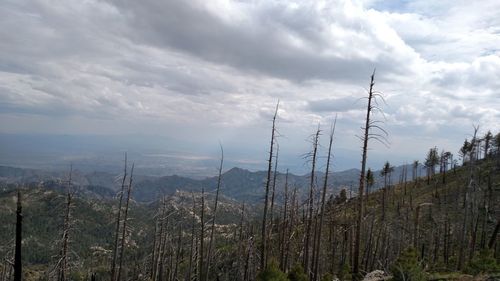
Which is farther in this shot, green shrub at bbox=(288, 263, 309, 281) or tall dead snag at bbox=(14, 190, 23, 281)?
green shrub at bbox=(288, 263, 309, 281)

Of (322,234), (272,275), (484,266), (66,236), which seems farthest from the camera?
(322,234)

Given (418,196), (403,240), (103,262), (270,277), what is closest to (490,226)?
(403,240)

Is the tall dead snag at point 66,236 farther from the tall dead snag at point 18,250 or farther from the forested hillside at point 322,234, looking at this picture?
the tall dead snag at point 18,250

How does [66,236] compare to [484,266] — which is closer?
[484,266]

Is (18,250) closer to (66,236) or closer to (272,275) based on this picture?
(272,275)

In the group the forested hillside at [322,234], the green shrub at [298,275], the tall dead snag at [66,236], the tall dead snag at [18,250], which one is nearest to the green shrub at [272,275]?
the forested hillside at [322,234]

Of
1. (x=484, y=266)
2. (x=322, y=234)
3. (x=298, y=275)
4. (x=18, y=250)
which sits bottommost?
(x=322, y=234)

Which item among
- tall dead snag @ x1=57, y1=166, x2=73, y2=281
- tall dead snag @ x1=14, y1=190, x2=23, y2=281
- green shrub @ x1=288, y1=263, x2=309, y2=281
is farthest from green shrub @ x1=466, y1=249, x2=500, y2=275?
tall dead snag @ x1=57, y1=166, x2=73, y2=281

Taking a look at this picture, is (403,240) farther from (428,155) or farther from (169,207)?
(428,155)

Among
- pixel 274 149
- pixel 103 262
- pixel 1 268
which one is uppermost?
pixel 274 149

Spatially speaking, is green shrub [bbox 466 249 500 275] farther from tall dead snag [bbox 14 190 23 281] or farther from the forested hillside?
tall dead snag [bbox 14 190 23 281]

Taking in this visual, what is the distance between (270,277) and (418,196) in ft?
269

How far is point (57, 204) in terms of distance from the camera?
33000mm

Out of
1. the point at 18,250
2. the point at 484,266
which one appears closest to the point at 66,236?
the point at 18,250
